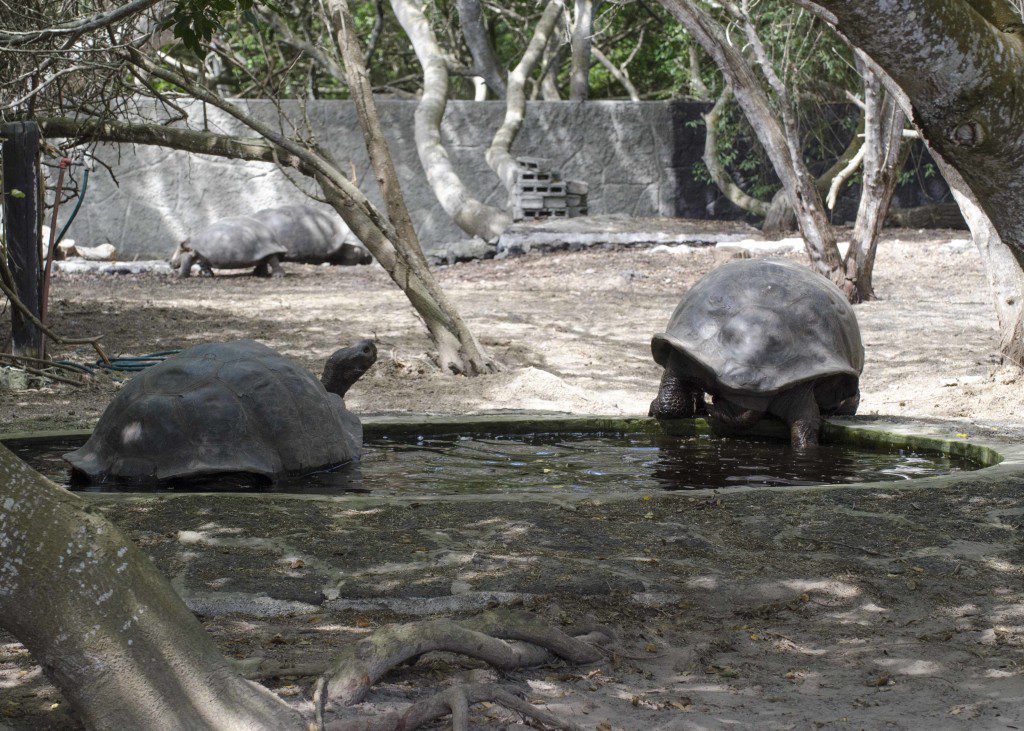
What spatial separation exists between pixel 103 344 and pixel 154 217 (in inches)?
344

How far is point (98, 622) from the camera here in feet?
7.09

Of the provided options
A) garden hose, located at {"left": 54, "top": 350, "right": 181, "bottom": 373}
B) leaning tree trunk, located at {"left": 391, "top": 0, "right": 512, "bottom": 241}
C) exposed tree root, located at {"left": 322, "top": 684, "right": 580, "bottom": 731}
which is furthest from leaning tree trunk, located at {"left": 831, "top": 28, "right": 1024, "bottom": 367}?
leaning tree trunk, located at {"left": 391, "top": 0, "right": 512, "bottom": 241}

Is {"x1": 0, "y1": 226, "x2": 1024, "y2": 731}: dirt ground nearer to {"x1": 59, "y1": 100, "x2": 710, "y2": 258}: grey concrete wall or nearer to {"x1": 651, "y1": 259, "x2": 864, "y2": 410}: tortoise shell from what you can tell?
{"x1": 651, "y1": 259, "x2": 864, "y2": 410}: tortoise shell

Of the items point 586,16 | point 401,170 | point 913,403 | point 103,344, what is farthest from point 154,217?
point 913,403

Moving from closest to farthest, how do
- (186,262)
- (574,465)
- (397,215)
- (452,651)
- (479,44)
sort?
(452,651) < (574,465) < (397,215) < (186,262) < (479,44)

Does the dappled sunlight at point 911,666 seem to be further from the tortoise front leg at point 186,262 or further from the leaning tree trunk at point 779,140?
the tortoise front leg at point 186,262

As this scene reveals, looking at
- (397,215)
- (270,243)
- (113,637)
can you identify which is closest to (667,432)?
(397,215)

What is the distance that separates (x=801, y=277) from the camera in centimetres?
664

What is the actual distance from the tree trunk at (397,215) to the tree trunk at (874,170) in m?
4.64

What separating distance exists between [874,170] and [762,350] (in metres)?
5.41

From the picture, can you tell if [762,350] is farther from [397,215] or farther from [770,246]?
[770,246]

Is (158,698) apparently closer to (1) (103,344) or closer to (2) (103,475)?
(2) (103,475)

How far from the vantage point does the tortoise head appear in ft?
20.1

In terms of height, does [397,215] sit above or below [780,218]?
above
